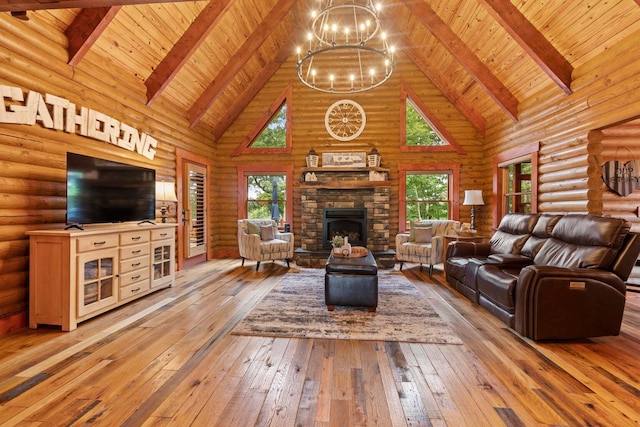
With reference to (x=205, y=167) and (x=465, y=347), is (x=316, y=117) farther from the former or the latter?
(x=465, y=347)

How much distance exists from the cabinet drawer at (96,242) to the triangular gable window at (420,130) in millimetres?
5577

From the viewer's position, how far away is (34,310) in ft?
9.54

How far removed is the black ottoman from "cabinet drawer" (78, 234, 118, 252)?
2287mm

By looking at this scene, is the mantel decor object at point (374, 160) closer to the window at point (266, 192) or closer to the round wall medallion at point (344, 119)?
the round wall medallion at point (344, 119)

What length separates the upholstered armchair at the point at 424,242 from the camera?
552 centimetres

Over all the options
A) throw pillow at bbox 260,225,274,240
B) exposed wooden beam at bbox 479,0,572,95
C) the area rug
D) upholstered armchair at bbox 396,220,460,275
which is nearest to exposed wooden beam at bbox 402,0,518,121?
exposed wooden beam at bbox 479,0,572,95

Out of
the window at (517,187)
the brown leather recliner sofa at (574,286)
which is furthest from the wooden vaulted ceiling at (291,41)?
the brown leather recliner sofa at (574,286)

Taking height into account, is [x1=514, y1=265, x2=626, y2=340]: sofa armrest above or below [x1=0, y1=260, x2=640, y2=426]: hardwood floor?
above

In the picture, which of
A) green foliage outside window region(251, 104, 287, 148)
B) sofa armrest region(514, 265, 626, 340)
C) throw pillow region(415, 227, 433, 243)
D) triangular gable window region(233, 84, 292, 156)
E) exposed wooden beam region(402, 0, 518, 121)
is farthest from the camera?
green foliage outside window region(251, 104, 287, 148)

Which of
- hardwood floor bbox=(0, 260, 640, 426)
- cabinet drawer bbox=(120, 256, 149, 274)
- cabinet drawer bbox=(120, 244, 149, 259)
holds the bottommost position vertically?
hardwood floor bbox=(0, 260, 640, 426)

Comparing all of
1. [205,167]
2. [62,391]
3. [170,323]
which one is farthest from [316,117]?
[62,391]

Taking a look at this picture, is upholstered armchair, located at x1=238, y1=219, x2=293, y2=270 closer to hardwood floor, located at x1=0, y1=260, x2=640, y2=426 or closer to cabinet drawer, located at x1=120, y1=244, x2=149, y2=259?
cabinet drawer, located at x1=120, y1=244, x2=149, y2=259

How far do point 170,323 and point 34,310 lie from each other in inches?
47.1

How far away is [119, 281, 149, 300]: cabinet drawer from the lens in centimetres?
350
